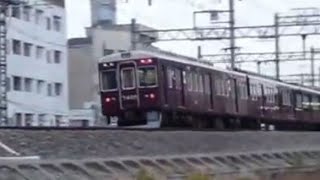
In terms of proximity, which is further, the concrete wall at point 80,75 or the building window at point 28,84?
the concrete wall at point 80,75

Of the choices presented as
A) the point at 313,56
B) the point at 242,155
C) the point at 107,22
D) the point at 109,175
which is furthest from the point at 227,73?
the point at 107,22

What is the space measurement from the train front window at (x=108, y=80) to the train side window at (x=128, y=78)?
1.31 feet

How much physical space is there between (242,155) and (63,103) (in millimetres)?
53639

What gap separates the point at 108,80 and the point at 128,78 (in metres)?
0.94

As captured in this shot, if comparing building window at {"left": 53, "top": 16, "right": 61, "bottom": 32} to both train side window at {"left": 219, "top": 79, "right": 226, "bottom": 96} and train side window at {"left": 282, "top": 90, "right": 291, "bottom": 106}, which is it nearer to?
train side window at {"left": 282, "top": 90, "right": 291, "bottom": 106}

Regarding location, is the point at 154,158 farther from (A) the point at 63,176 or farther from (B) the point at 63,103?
(B) the point at 63,103

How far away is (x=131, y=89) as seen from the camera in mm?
29500

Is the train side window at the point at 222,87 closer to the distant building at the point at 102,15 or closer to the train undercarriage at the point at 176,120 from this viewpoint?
the train undercarriage at the point at 176,120

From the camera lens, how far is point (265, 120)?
132 feet

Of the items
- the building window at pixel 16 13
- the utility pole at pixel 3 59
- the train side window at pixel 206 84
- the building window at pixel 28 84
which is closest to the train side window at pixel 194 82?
the train side window at pixel 206 84

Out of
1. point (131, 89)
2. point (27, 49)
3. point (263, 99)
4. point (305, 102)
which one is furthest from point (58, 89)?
point (131, 89)

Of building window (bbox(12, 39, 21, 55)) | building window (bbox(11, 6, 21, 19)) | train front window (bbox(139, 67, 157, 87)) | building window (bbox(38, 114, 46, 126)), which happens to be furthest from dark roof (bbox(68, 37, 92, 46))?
train front window (bbox(139, 67, 157, 87))

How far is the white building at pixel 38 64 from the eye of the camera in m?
64.2

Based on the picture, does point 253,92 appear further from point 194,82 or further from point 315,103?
point 315,103
